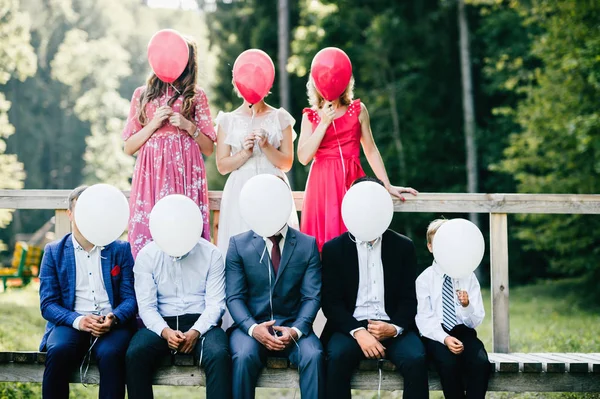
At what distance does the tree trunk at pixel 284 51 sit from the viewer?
17.2 m

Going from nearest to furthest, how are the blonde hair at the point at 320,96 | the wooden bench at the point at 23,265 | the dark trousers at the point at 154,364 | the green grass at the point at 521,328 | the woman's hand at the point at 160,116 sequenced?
the dark trousers at the point at 154,364, the woman's hand at the point at 160,116, the blonde hair at the point at 320,96, the green grass at the point at 521,328, the wooden bench at the point at 23,265

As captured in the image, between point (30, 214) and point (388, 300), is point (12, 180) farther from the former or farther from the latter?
point (30, 214)

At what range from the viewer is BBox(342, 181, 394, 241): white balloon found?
176 inches

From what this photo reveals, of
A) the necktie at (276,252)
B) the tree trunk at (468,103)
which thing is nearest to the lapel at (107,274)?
the necktie at (276,252)

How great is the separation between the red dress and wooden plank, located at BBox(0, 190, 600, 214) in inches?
16.7

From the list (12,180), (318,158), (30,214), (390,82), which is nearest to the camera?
(318,158)

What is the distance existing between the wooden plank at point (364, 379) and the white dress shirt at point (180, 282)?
0.38 metres

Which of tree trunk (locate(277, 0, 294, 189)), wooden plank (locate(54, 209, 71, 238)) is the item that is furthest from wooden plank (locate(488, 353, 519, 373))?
tree trunk (locate(277, 0, 294, 189))

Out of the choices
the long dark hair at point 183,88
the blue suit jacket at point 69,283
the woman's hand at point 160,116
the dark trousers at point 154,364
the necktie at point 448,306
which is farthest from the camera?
the long dark hair at point 183,88

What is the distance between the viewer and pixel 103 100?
2903 centimetres

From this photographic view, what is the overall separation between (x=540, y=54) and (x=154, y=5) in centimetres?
2865

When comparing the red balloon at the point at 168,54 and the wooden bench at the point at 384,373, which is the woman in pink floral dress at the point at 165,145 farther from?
the wooden bench at the point at 384,373

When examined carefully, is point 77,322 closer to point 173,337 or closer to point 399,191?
point 173,337

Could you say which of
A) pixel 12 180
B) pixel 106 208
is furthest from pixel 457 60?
pixel 106 208
